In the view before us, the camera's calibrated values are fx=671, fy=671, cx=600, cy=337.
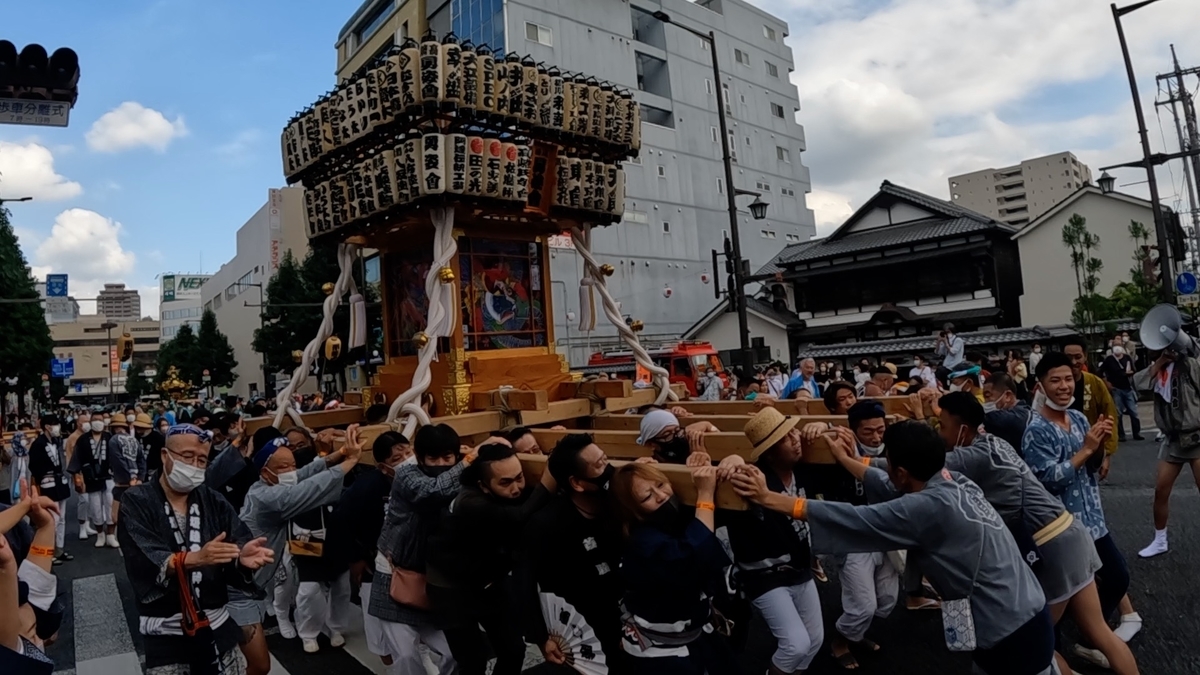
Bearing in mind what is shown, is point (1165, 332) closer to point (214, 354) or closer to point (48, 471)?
point (48, 471)

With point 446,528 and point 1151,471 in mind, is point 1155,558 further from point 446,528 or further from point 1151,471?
point 446,528

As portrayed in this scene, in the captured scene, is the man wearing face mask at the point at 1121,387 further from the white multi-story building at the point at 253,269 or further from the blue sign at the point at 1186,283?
the white multi-story building at the point at 253,269

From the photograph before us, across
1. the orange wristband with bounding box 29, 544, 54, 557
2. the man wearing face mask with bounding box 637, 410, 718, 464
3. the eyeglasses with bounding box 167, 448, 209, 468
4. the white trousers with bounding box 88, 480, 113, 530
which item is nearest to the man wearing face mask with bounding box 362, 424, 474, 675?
the eyeglasses with bounding box 167, 448, 209, 468

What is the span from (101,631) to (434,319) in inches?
190

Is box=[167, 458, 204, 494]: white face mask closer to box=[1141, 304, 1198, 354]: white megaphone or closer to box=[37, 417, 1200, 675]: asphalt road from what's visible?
box=[37, 417, 1200, 675]: asphalt road

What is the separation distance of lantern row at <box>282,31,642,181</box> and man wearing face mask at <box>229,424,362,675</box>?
268 cm

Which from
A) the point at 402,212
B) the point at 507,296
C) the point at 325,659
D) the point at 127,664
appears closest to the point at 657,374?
the point at 507,296

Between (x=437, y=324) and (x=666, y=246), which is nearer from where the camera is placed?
(x=437, y=324)

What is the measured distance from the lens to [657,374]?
6582mm

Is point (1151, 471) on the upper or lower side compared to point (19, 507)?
lower

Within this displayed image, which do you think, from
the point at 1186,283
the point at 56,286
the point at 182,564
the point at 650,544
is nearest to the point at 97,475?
the point at 182,564

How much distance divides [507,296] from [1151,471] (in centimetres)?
955

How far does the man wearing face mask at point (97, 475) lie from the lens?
35.6 ft

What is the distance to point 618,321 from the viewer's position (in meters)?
6.52
